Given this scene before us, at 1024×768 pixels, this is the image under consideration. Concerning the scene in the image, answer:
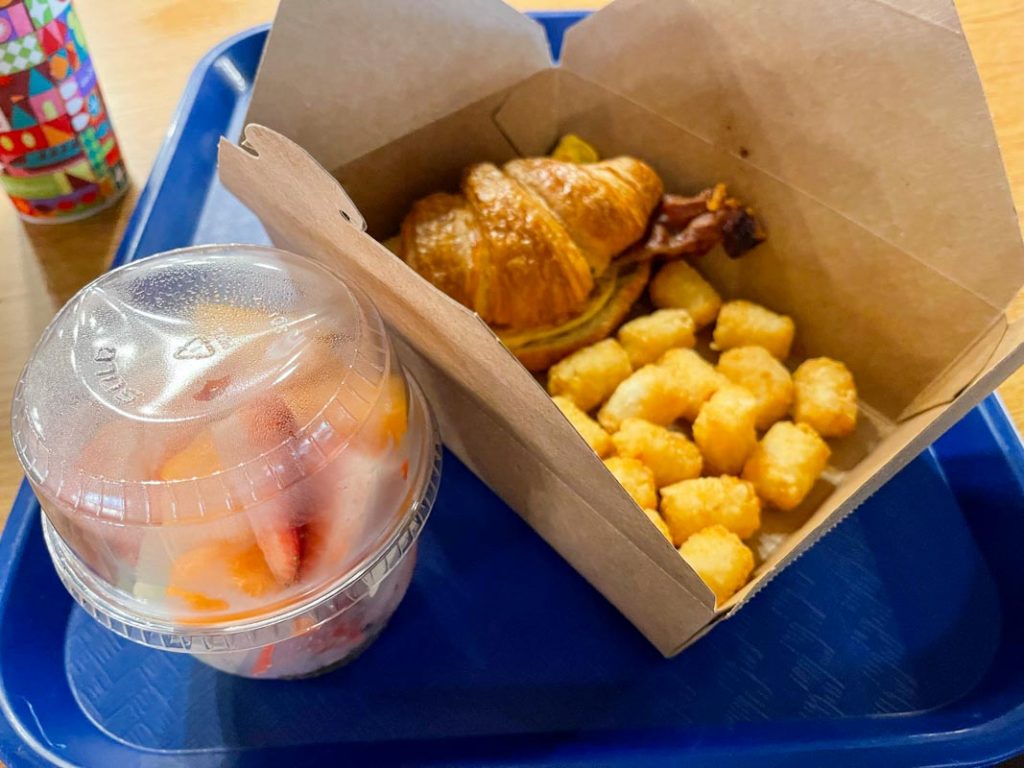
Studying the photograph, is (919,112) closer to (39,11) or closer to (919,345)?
(919,345)

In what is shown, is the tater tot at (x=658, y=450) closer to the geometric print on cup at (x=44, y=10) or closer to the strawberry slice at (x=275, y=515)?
the strawberry slice at (x=275, y=515)

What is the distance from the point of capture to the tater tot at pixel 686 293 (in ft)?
4.24

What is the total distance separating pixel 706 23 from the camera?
3.92 feet

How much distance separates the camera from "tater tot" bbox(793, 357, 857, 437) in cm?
114

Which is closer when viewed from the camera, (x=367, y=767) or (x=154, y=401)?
(x=154, y=401)

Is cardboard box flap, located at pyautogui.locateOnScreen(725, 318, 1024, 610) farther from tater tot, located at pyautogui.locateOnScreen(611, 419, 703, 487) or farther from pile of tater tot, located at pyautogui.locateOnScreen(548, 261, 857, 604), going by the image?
tater tot, located at pyautogui.locateOnScreen(611, 419, 703, 487)

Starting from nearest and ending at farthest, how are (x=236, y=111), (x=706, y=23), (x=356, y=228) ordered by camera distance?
(x=356, y=228), (x=706, y=23), (x=236, y=111)

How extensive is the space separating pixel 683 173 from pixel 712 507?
0.59 metres

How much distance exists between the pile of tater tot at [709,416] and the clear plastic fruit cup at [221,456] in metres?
0.35

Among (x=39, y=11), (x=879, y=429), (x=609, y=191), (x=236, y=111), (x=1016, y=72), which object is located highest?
(x=39, y=11)

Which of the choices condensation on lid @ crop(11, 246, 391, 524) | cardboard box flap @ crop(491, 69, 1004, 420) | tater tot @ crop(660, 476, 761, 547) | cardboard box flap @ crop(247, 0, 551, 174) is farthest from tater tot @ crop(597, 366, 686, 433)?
cardboard box flap @ crop(247, 0, 551, 174)

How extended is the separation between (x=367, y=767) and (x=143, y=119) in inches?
49.5

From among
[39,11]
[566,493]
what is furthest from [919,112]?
[39,11]

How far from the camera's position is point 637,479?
1036 millimetres
